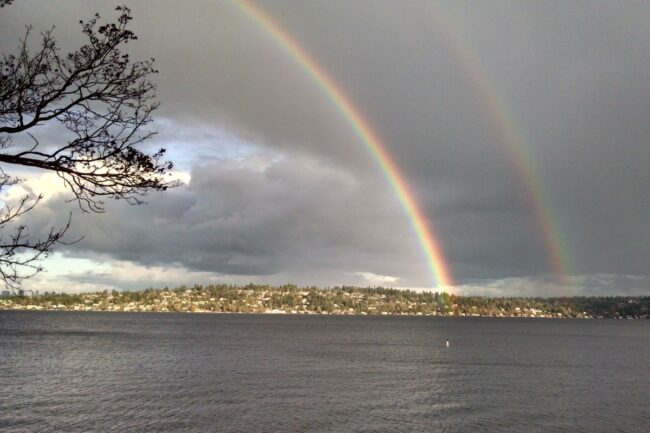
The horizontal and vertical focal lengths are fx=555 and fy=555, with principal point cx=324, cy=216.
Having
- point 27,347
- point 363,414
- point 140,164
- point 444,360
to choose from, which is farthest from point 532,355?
point 140,164

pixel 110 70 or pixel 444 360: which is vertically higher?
pixel 110 70

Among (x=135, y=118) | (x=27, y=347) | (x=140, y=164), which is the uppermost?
(x=135, y=118)

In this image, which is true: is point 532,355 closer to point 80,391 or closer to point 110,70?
point 80,391

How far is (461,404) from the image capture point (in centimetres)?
6400

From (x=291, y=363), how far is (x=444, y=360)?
37534mm

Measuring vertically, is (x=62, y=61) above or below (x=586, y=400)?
above

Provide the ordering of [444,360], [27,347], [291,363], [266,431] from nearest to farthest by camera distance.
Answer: [266,431], [291,363], [444,360], [27,347]

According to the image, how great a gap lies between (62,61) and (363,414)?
166 feet

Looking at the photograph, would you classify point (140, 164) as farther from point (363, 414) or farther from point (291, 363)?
point (291, 363)

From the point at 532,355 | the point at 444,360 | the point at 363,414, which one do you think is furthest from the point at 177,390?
the point at 532,355

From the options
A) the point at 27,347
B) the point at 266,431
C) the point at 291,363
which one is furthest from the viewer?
the point at 27,347

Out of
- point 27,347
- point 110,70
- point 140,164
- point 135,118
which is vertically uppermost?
point 110,70

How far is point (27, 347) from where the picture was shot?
438 ft

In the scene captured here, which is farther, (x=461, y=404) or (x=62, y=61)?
(x=461, y=404)
